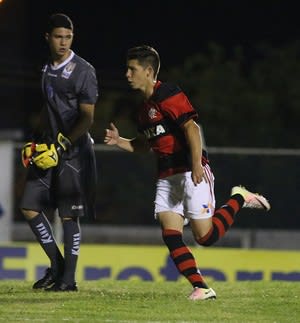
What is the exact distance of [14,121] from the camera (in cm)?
2900

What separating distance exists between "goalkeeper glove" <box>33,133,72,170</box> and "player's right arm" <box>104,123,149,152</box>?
36cm

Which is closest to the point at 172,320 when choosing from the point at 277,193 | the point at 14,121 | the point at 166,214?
the point at 166,214

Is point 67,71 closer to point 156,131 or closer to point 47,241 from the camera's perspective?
point 156,131

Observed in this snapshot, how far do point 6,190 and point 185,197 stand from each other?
716 cm

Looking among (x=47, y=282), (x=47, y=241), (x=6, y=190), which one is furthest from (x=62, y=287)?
(x=6, y=190)

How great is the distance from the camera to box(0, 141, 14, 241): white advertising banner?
57.6ft

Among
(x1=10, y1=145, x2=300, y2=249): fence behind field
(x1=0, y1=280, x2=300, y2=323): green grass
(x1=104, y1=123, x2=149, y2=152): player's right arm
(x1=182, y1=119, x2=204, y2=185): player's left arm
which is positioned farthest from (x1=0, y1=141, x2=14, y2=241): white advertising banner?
(x1=182, y1=119, x2=204, y2=185): player's left arm

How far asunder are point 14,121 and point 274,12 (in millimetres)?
6604

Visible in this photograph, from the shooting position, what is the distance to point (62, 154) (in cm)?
1135

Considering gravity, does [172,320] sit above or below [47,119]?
below

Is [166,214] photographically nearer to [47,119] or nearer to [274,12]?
[47,119]

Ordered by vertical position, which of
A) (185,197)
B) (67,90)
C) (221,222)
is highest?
(67,90)

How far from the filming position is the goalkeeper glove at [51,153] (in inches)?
439

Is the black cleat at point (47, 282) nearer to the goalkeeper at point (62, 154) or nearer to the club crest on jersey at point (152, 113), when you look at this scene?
the goalkeeper at point (62, 154)
